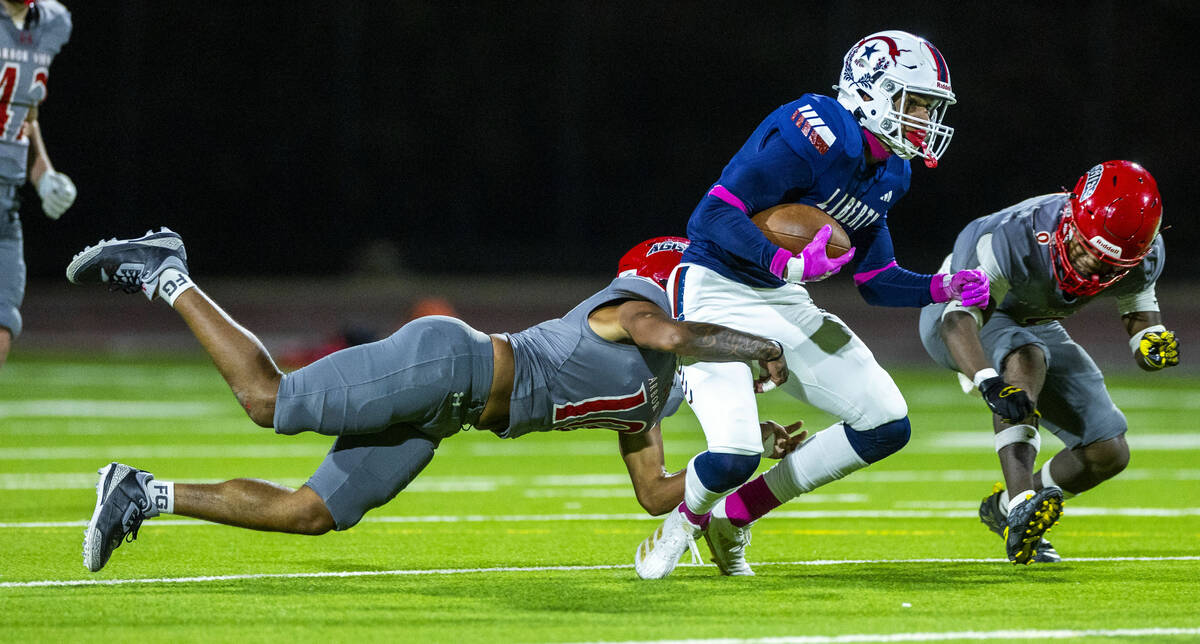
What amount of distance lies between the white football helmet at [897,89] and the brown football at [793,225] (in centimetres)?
41

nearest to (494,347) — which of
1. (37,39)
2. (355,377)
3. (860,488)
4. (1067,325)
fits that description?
(355,377)

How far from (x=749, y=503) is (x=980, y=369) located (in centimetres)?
100

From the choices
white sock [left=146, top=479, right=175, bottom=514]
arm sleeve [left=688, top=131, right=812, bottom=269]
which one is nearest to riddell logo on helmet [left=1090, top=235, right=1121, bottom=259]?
arm sleeve [left=688, top=131, right=812, bottom=269]

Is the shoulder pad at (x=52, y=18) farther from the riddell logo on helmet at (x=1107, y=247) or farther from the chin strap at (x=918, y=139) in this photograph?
the riddell logo on helmet at (x=1107, y=247)

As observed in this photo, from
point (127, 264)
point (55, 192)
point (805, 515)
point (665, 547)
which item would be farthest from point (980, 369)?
point (55, 192)

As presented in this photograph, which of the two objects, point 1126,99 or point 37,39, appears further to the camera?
point 1126,99

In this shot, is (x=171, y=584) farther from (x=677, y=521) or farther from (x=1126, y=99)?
(x=1126, y=99)

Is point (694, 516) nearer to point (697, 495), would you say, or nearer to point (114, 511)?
point (697, 495)

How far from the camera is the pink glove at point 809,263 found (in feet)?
16.6

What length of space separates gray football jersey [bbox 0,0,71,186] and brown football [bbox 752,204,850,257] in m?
3.35

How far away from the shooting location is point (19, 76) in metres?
6.71

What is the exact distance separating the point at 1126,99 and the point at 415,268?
10164mm

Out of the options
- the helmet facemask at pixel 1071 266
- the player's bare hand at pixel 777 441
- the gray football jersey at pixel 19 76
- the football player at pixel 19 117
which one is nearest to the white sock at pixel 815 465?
the player's bare hand at pixel 777 441

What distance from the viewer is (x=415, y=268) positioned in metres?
21.1
